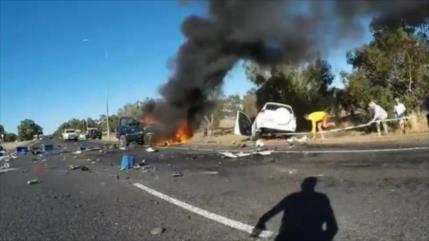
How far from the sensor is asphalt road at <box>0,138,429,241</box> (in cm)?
662

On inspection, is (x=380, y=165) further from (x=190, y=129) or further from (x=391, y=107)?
(x=190, y=129)

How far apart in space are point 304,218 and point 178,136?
2357 centimetres

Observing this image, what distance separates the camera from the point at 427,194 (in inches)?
319

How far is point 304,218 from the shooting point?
6801 mm

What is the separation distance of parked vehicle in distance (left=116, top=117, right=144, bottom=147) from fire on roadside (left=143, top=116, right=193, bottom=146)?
5.58 ft

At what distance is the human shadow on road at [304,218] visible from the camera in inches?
236

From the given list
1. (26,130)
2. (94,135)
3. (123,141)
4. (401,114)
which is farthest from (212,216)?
(26,130)

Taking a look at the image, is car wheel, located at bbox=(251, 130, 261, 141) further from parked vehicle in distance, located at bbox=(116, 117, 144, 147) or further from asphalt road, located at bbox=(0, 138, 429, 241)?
asphalt road, located at bbox=(0, 138, 429, 241)

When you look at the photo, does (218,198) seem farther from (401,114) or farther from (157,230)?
(401,114)

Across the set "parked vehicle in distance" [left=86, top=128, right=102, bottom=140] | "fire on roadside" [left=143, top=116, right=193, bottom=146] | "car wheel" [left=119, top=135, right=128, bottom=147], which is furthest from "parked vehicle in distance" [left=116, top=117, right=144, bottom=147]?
"parked vehicle in distance" [left=86, top=128, right=102, bottom=140]

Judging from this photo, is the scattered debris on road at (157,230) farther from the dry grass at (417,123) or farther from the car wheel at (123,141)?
the car wheel at (123,141)

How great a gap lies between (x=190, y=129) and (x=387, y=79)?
1045 centimetres

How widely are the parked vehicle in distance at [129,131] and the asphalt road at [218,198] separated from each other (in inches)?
678

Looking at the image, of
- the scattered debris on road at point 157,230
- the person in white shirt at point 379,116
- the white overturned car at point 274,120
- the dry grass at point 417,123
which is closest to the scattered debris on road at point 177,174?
the scattered debris on road at point 157,230
